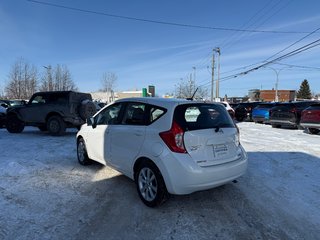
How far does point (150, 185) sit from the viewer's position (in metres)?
4.12

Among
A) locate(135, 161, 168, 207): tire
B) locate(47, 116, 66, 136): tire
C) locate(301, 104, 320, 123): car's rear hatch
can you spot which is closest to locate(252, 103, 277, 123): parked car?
locate(301, 104, 320, 123): car's rear hatch

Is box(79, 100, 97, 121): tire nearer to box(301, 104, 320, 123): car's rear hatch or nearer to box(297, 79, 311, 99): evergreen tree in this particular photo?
box(301, 104, 320, 123): car's rear hatch

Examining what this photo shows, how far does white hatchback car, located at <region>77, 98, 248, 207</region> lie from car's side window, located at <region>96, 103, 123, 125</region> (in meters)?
0.19

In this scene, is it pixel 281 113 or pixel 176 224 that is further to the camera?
pixel 281 113

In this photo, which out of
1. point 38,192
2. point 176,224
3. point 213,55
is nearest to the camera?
point 176,224

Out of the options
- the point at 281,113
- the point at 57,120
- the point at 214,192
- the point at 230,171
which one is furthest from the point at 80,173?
the point at 281,113

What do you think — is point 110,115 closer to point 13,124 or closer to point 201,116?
point 201,116

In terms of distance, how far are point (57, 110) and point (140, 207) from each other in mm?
8187

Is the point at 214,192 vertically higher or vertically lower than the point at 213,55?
lower

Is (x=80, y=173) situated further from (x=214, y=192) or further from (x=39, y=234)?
(x=214, y=192)

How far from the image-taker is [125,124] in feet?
15.7

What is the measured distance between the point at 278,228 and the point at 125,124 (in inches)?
114

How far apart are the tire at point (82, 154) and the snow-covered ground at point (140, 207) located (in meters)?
0.17

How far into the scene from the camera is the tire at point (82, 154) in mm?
6324
